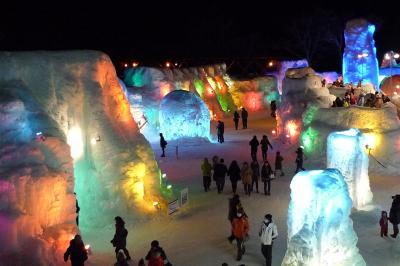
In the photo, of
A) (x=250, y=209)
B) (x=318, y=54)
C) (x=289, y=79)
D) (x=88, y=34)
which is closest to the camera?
(x=250, y=209)

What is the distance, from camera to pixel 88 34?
46.4 metres

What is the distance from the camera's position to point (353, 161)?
1552 centimetres

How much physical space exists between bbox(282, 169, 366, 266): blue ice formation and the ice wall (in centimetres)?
578

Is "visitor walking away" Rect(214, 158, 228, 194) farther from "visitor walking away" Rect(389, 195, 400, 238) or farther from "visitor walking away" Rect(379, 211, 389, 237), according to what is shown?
"visitor walking away" Rect(389, 195, 400, 238)

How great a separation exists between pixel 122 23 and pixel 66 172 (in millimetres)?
40545

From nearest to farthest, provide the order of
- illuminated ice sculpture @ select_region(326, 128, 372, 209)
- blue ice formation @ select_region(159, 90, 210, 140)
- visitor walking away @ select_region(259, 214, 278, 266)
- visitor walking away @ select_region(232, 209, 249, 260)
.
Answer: visitor walking away @ select_region(259, 214, 278, 266), visitor walking away @ select_region(232, 209, 249, 260), illuminated ice sculpture @ select_region(326, 128, 372, 209), blue ice formation @ select_region(159, 90, 210, 140)

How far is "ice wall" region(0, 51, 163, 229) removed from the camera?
13648 millimetres

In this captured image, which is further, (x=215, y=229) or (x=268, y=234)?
(x=215, y=229)

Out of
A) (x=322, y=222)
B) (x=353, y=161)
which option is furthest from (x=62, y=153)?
(x=353, y=161)

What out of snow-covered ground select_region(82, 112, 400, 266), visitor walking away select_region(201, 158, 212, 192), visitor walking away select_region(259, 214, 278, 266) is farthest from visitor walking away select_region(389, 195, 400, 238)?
visitor walking away select_region(201, 158, 212, 192)

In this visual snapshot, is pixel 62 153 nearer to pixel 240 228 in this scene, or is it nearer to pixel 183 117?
pixel 240 228

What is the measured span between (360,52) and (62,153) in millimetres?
29511

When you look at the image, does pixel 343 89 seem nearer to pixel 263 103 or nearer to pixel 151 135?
pixel 151 135

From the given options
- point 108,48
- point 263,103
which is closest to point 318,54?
point 263,103
